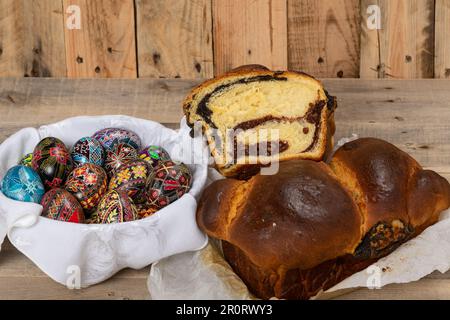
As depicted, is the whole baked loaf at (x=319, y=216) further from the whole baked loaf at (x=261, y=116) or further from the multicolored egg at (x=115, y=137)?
the multicolored egg at (x=115, y=137)

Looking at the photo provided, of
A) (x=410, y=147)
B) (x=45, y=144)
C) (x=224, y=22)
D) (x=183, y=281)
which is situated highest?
(x=224, y=22)

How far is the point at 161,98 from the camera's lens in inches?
81.9

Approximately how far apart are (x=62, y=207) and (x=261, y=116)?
0.51 metres

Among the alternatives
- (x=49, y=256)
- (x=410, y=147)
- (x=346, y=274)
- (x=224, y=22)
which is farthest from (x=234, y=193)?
(x=224, y=22)

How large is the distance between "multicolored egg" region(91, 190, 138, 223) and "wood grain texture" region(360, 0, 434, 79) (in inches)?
51.0

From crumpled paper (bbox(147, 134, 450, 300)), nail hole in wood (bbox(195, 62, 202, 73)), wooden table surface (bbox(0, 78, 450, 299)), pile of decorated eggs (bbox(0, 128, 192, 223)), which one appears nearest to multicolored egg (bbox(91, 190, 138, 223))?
pile of decorated eggs (bbox(0, 128, 192, 223))

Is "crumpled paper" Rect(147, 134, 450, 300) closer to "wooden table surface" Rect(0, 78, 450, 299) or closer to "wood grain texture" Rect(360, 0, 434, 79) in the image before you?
"wooden table surface" Rect(0, 78, 450, 299)

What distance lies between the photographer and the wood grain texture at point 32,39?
225 cm

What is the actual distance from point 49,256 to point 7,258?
16cm

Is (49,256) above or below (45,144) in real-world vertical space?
below

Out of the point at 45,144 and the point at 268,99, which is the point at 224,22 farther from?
the point at 45,144

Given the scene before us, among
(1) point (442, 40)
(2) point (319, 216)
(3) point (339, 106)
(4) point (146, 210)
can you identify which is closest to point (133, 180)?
(4) point (146, 210)

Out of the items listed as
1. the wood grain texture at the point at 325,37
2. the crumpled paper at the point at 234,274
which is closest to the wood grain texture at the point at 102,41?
the wood grain texture at the point at 325,37

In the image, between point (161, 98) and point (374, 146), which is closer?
point (374, 146)
